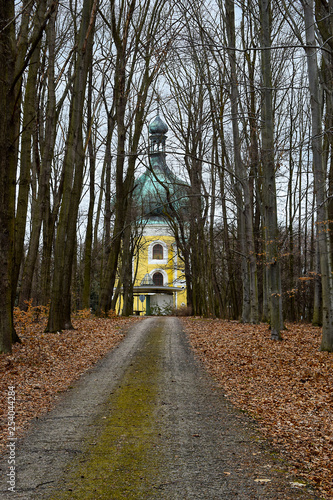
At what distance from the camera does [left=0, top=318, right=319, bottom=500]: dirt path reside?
372cm

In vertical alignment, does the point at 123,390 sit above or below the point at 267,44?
below

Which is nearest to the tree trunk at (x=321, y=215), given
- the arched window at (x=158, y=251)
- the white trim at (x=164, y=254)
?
the white trim at (x=164, y=254)

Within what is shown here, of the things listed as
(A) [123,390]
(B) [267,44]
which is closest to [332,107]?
(B) [267,44]

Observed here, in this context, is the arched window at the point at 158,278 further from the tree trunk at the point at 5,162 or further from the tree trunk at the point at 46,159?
the tree trunk at the point at 5,162

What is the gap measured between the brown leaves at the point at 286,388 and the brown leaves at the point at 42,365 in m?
2.76

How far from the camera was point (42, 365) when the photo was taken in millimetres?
9023

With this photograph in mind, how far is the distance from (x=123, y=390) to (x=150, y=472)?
3455 millimetres

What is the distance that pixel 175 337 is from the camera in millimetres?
15078

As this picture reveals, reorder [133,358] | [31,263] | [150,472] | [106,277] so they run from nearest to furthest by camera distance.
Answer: [150,472] → [133,358] → [31,263] → [106,277]

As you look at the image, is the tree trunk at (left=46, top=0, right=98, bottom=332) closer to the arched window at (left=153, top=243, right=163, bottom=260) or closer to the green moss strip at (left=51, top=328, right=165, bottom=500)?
the green moss strip at (left=51, top=328, right=165, bottom=500)

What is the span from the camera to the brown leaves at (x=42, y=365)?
6.32m

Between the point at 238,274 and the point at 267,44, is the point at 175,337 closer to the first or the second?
the point at 267,44

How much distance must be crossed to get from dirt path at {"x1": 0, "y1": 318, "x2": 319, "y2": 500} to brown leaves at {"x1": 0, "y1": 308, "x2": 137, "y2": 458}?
32 cm

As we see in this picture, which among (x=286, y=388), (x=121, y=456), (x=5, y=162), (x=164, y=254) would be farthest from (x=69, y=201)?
(x=164, y=254)
